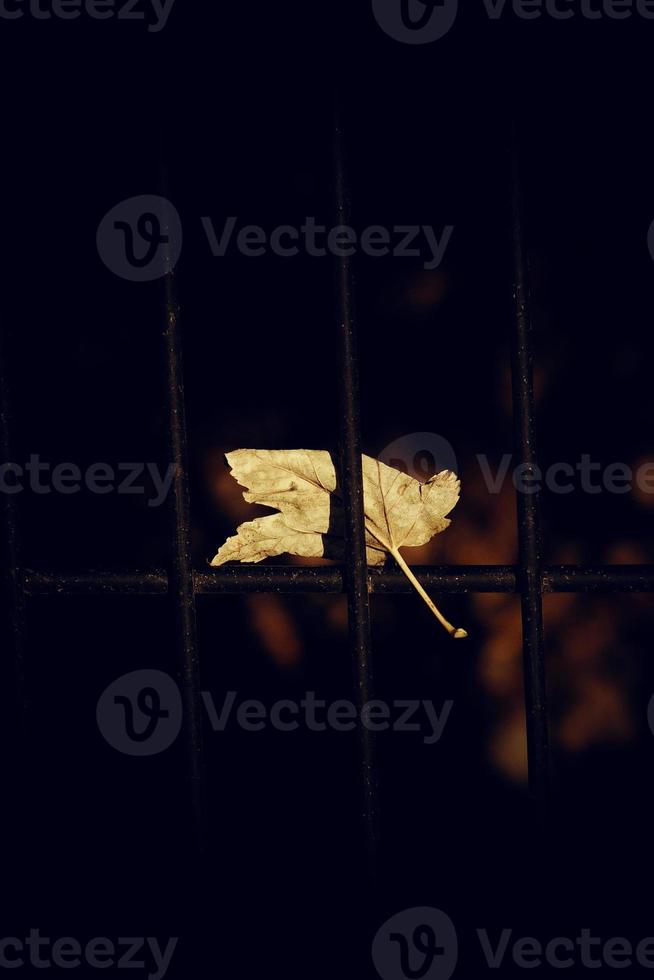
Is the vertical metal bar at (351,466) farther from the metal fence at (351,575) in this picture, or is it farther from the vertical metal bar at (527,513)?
the vertical metal bar at (527,513)

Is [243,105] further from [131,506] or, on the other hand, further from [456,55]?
[131,506]

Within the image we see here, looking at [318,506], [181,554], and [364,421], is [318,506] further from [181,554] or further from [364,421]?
[364,421]

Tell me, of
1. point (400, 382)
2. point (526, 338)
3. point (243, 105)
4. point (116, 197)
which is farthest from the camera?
point (400, 382)

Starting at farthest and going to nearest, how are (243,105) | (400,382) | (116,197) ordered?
(400,382), (116,197), (243,105)

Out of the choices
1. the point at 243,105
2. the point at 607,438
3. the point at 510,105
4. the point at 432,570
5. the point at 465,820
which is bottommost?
the point at 465,820

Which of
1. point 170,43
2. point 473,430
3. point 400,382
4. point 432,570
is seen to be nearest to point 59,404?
point 400,382

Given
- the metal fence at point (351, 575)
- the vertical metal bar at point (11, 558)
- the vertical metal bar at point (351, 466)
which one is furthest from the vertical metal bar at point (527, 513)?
the vertical metal bar at point (11, 558)

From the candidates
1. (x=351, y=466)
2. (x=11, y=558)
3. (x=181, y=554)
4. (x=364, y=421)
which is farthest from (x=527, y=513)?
(x=364, y=421)
